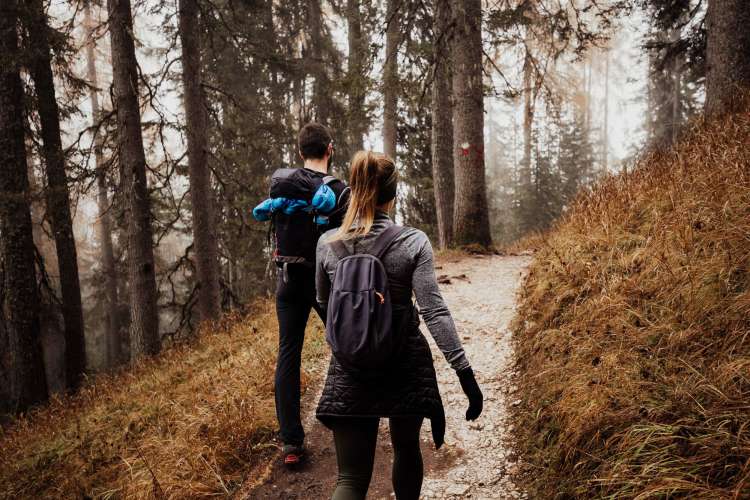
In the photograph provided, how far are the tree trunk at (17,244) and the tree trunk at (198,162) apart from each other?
322cm

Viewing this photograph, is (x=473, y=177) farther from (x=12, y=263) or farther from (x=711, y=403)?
(x=12, y=263)

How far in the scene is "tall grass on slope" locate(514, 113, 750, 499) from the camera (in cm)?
223

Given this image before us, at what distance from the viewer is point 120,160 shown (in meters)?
8.51

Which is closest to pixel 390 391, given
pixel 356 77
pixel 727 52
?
pixel 727 52

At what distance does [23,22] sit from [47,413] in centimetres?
787

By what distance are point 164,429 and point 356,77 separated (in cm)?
741

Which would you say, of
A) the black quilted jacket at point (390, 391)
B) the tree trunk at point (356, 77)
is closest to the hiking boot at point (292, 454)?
the black quilted jacket at point (390, 391)

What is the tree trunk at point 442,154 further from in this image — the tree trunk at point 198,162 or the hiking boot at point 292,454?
the hiking boot at point 292,454

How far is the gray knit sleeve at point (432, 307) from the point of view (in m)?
2.13

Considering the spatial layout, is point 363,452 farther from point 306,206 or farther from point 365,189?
point 306,206

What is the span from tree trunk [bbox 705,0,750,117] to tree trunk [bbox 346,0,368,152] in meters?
5.94

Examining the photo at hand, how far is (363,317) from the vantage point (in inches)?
76.8

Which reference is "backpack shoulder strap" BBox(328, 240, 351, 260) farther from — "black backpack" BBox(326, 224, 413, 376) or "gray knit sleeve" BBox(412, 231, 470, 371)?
"gray knit sleeve" BBox(412, 231, 470, 371)

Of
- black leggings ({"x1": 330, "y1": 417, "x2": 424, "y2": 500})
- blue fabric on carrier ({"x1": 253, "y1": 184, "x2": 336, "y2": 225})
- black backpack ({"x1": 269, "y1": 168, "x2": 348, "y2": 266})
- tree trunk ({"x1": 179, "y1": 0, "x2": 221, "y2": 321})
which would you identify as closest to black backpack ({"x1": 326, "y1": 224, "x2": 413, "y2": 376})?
black leggings ({"x1": 330, "y1": 417, "x2": 424, "y2": 500})
